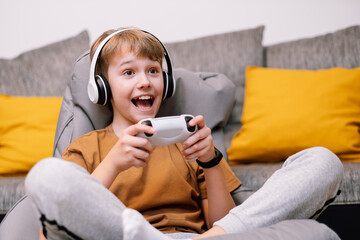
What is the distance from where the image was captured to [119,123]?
1192 mm

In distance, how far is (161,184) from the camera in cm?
105

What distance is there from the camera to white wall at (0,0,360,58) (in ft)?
6.75

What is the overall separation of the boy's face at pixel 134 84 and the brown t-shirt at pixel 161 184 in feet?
0.34

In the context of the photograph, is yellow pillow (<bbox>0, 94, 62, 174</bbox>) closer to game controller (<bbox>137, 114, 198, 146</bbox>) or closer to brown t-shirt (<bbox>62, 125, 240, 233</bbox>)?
brown t-shirt (<bbox>62, 125, 240, 233</bbox>)

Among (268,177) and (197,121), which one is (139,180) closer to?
(197,121)

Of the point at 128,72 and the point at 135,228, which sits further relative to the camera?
the point at 128,72

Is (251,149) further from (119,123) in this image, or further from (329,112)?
(119,123)

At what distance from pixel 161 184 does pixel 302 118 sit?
0.71 m

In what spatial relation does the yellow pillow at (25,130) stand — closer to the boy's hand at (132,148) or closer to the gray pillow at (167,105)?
the gray pillow at (167,105)

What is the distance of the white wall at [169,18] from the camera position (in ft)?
6.75

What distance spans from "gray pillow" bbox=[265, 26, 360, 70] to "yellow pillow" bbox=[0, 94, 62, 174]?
104 cm

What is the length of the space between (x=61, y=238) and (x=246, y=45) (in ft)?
4.34

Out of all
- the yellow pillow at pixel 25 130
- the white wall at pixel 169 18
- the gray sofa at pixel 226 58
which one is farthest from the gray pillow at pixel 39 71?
the white wall at pixel 169 18

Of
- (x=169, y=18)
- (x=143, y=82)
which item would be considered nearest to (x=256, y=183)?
(x=143, y=82)
